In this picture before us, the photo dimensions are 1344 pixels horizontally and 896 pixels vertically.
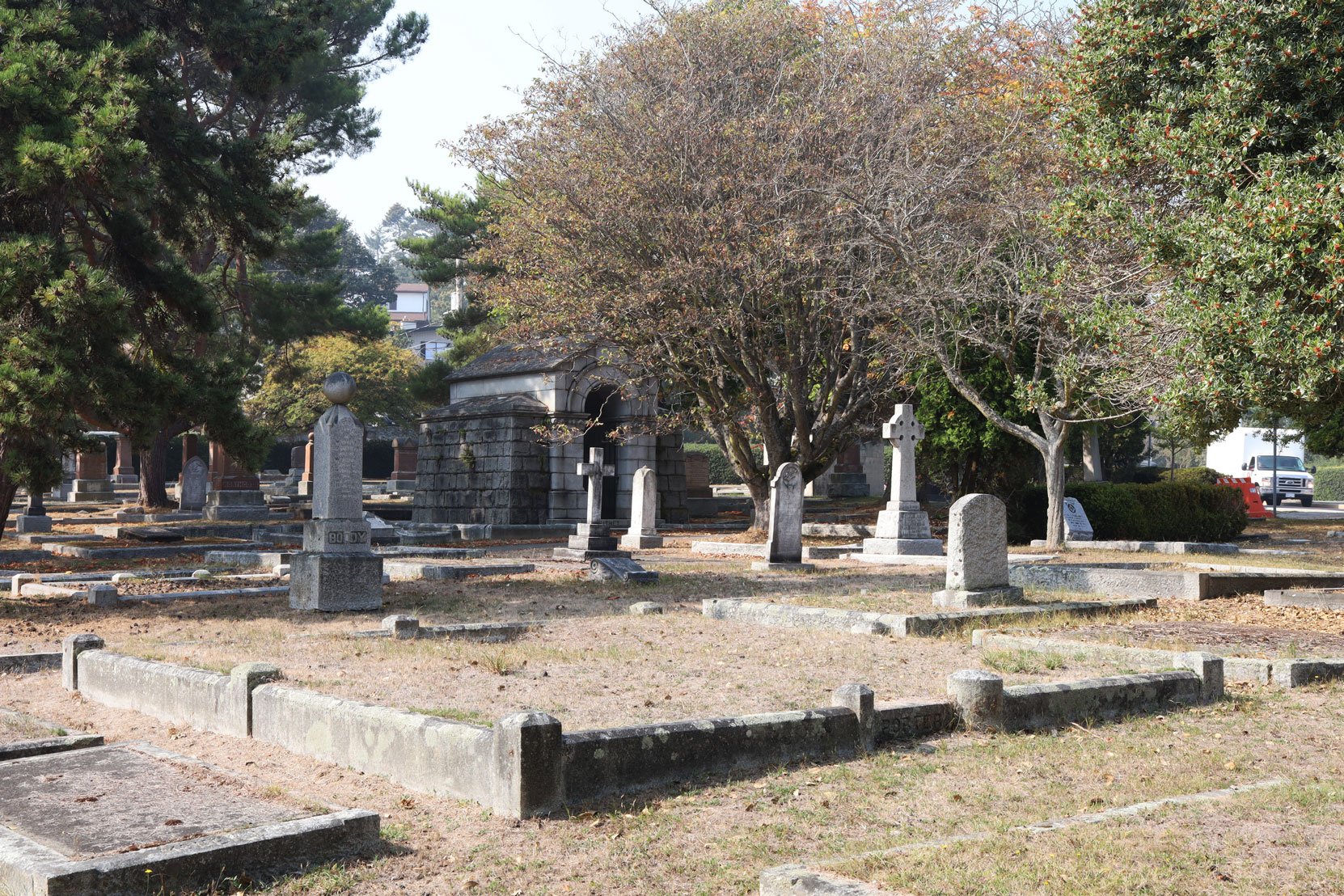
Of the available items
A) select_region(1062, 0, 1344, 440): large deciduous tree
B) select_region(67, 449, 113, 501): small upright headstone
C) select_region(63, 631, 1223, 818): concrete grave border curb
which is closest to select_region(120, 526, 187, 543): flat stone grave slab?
select_region(63, 631, 1223, 818): concrete grave border curb

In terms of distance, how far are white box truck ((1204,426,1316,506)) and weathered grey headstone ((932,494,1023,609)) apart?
31857 millimetres

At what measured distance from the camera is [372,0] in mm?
39594

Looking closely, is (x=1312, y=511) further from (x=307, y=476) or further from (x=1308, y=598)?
(x=307, y=476)

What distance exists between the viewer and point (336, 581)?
12.2 metres

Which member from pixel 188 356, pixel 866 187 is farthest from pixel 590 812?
pixel 866 187

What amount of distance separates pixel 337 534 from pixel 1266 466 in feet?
137

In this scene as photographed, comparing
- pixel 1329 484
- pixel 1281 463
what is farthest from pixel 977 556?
pixel 1329 484

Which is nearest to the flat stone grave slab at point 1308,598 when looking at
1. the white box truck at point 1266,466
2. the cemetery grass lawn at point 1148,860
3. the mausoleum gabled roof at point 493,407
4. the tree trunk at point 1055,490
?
the cemetery grass lawn at point 1148,860

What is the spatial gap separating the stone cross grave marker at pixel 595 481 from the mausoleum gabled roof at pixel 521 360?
395cm

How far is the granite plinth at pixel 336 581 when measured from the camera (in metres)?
12.1

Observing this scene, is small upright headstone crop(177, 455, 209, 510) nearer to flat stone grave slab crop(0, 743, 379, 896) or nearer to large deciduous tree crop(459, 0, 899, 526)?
large deciduous tree crop(459, 0, 899, 526)

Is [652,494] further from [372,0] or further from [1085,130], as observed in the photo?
[372,0]

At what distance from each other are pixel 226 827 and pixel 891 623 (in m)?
6.99

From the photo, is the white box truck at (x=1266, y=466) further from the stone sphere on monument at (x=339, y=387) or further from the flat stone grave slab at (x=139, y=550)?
the stone sphere on monument at (x=339, y=387)
